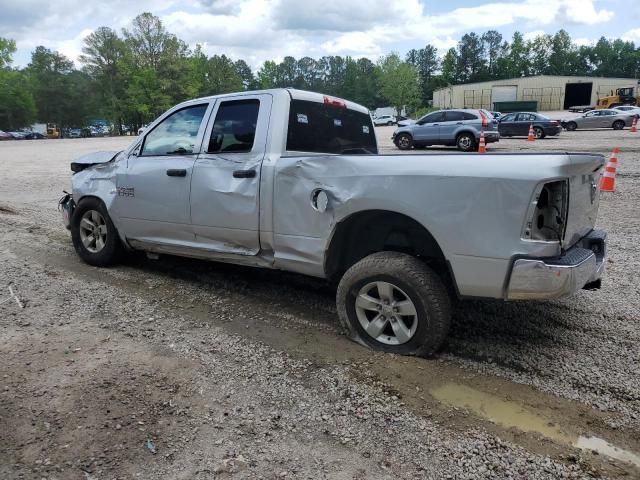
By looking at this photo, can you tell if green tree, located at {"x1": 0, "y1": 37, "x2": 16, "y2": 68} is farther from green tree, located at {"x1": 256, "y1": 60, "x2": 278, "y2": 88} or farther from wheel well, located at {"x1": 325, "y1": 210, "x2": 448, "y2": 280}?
wheel well, located at {"x1": 325, "y1": 210, "x2": 448, "y2": 280}

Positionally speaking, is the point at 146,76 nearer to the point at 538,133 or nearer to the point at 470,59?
the point at 538,133

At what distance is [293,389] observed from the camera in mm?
3180

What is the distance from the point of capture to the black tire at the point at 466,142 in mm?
18844

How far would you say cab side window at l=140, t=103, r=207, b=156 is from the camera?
4.78 m

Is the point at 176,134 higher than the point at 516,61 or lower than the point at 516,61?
lower

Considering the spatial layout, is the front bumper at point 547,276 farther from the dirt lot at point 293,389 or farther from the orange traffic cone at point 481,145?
A: the orange traffic cone at point 481,145

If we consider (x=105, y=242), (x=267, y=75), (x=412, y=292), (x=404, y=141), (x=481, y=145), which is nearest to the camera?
(x=412, y=292)

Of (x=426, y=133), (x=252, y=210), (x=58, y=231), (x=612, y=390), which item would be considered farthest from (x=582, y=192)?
(x=426, y=133)

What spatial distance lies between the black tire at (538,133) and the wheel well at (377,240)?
24011mm

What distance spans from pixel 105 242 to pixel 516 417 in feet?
14.8

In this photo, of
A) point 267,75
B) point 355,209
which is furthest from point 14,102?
point 355,209

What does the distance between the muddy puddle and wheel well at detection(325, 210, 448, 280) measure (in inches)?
35.5

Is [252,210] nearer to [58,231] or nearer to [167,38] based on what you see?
[58,231]

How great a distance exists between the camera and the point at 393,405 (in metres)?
3.01
